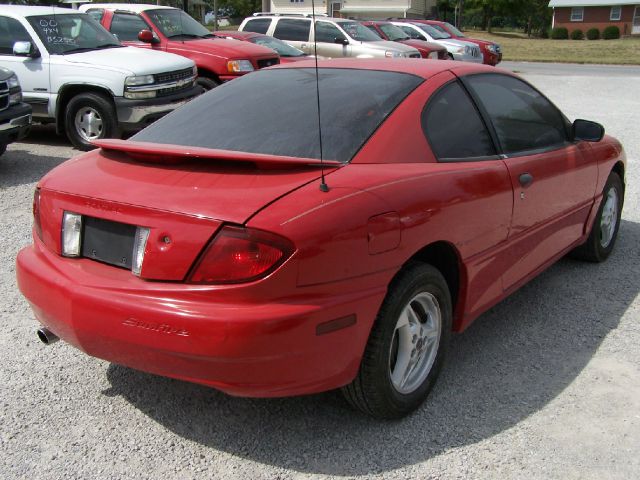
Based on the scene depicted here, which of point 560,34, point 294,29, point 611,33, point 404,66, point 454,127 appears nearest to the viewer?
point 454,127

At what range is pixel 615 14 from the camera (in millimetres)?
62844

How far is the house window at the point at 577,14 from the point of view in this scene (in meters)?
64.6

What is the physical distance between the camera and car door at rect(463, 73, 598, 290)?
153 inches

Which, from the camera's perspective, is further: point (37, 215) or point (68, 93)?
point (68, 93)

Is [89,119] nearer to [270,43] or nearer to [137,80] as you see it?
[137,80]

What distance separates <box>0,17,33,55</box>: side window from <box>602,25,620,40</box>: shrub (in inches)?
2278

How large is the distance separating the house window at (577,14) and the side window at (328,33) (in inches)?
2128

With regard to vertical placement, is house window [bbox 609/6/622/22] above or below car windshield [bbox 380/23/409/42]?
above

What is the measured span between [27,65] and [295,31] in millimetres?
8716

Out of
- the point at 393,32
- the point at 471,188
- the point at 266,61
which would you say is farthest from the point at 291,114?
the point at 393,32

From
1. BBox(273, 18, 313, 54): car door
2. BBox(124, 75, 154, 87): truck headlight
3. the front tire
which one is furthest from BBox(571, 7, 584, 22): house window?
the front tire

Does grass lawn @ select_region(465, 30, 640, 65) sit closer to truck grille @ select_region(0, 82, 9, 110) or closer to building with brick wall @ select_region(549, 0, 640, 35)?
building with brick wall @ select_region(549, 0, 640, 35)

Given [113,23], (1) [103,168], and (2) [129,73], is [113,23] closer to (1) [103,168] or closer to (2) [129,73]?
(2) [129,73]

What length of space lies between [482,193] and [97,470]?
7.08 feet
